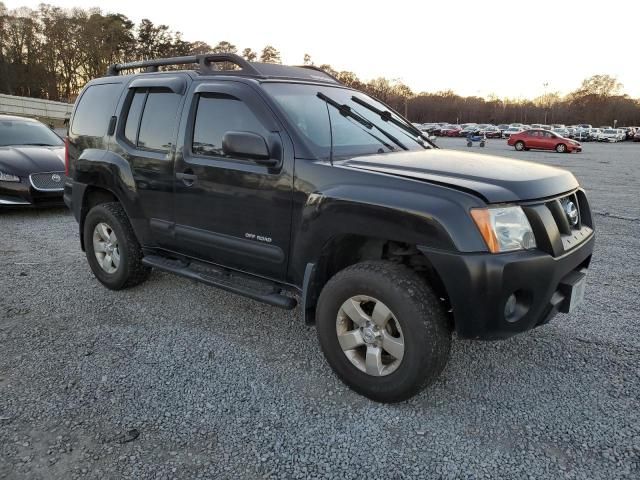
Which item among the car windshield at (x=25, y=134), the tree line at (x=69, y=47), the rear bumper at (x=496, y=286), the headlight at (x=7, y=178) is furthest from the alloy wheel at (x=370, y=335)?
the tree line at (x=69, y=47)

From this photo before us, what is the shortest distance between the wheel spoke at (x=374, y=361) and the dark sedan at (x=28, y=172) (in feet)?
22.8

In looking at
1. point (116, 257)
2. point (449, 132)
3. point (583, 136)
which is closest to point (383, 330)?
point (116, 257)

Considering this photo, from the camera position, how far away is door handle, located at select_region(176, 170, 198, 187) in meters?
3.71

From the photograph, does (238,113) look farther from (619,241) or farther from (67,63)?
(67,63)

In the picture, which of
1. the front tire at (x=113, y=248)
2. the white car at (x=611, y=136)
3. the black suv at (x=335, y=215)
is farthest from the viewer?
the white car at (x=611, y=136)

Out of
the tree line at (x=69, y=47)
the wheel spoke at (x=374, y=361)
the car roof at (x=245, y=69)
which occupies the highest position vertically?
the tree line at (x=69, y=47)

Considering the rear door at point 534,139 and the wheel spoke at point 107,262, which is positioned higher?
the rear door at point 534,139

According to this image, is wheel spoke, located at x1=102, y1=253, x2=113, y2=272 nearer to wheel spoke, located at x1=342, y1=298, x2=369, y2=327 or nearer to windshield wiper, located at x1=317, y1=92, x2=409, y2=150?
windshield wiper, located at x1=317, y1=92, x2=409, y2=150

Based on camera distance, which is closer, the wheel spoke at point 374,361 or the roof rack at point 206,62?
the wheel spoke at point 374,361

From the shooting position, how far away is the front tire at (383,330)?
8.78 ft

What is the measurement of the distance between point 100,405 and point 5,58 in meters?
67.9

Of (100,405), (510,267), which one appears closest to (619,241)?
(510,267)

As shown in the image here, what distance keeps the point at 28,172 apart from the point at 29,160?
12.7 inches

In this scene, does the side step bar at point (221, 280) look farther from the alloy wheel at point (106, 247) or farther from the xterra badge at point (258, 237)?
the alloy wheel at point (106, 247)
